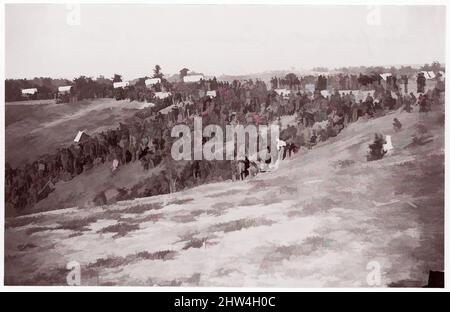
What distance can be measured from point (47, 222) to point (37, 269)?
273 millimetres

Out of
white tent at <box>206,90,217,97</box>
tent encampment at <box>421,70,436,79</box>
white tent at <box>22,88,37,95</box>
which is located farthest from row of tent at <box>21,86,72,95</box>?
tent encampment at <box>421,70,436,79</box>

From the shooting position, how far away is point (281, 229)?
3189 millimetres

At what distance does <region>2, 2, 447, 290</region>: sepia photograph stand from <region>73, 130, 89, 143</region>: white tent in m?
0.01

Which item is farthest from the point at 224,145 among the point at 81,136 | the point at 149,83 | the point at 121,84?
the point at 81,136

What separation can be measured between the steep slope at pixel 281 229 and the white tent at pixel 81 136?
1.36ft

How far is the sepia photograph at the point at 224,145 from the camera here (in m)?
3.18

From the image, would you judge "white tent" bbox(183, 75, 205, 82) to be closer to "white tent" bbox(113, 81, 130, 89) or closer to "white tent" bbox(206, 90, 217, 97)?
"white tent" bbox(206, 90, 217, 97)

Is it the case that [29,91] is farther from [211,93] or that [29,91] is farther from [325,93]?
[325,93]

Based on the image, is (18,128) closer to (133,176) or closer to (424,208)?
(133,176)

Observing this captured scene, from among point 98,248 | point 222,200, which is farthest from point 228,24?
point 98,248

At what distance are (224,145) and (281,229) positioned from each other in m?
0.58

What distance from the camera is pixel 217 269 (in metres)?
3.18

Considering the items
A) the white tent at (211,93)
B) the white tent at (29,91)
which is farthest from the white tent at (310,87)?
the white tent at (29,91)

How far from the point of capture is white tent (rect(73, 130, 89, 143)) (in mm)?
3230
